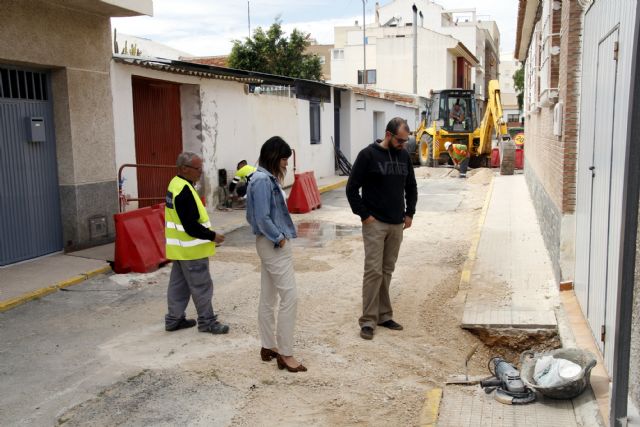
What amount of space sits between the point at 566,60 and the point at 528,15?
710 cm

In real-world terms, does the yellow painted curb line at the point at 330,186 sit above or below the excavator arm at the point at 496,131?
below

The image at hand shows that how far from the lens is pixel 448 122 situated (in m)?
26.1

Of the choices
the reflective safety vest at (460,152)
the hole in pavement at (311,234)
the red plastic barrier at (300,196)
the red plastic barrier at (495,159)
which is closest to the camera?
the hole in pavement at (311,234)

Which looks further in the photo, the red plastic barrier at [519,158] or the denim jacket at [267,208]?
the red plastic barrier at [519,158]

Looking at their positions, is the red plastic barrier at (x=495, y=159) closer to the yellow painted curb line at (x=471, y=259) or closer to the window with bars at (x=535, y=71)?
the window with bars at (x=535, y=71)

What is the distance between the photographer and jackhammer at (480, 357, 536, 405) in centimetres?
445

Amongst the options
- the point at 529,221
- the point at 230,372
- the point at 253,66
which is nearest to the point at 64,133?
the point at 230,372

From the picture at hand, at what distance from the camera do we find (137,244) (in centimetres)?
862

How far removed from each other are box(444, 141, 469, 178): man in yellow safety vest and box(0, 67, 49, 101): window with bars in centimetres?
1665

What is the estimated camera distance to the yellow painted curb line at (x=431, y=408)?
4.21 meters

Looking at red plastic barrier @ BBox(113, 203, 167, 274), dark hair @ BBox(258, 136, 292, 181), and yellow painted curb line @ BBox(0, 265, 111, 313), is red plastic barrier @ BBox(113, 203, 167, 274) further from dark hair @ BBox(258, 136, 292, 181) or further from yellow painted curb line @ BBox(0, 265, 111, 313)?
dark hair @ BBox(258, 136, 292, 181)

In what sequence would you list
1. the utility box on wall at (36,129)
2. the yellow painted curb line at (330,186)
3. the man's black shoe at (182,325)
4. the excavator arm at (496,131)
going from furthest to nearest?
1. the excavator arm at (496,131)
2. the yellow painted curb line at (330,186)
3. the utility box on wall at (36,129)
4. the man's black shoe at (182,325)

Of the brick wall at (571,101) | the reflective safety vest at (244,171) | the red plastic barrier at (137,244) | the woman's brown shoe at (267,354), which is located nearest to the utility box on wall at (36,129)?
the red plastic barrier at (137,244)

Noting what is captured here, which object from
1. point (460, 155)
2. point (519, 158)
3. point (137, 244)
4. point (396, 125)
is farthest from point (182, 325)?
point (519, 158)
